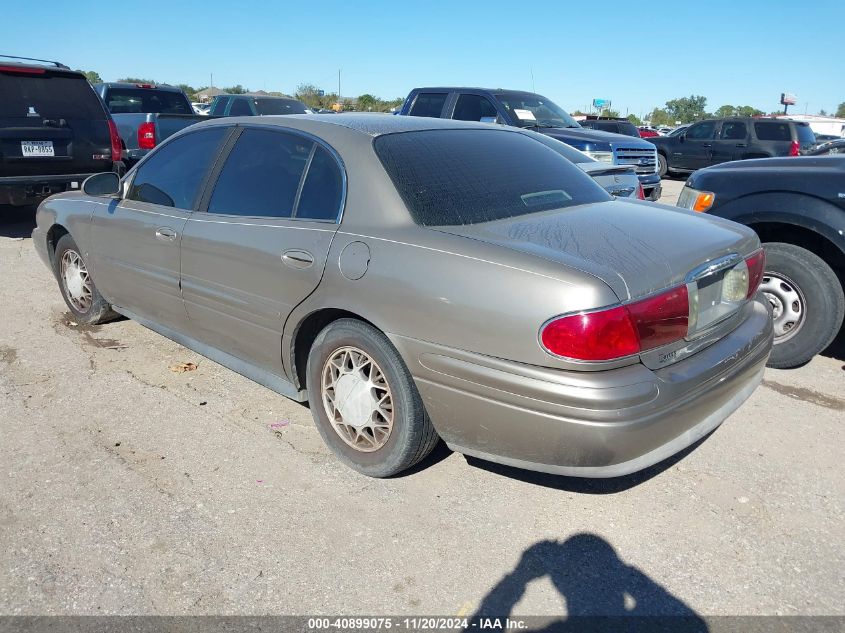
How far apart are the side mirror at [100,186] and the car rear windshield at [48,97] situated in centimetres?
428

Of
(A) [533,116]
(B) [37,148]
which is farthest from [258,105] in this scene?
(B) [37,148]

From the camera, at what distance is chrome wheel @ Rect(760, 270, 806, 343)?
4461mm

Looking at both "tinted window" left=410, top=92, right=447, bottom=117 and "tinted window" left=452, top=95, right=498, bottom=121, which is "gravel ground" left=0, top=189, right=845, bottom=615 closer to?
"tinted window" left=452, top=95, right=498, bottom=121

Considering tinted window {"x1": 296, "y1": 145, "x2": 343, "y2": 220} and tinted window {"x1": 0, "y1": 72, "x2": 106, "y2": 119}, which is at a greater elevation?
tinted window {"x1": 0, "y1": 72, "x2": 106, "y2": 119}

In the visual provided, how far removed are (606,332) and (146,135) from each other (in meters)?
9.80

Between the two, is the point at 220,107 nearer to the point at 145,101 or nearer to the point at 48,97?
the point at 145,101

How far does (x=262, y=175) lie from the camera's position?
11.9 ft

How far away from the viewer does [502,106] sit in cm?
1080

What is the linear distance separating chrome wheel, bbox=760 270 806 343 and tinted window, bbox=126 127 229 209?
356cm

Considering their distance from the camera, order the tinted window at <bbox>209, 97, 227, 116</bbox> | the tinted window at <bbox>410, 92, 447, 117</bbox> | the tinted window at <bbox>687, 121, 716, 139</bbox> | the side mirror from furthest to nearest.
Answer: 1. the tinted window at <bbox>687, 121, 716, 139</bbox>
2. the tinted window at <bbox>209, 97, 227, 116</bbox>
3. the tinted window at <bbox>410, 92, 447, 117</bbox>
4. the side mirror

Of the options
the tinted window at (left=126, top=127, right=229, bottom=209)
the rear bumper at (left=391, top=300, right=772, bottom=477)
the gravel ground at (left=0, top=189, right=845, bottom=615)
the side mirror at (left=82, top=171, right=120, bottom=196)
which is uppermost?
the tinted window at (left=126, top=127, right=229, bottom=209)

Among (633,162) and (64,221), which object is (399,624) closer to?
(64,221)

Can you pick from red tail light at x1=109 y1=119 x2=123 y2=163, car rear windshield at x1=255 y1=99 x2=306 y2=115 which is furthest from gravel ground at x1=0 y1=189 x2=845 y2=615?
car rear windshield at x1=255 y1=99 x2=306 y2=115

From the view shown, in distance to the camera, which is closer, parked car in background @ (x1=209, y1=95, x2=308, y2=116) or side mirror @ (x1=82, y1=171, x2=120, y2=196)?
side mirror @ (x1=82, y1=171, x2=120, y2=196)
